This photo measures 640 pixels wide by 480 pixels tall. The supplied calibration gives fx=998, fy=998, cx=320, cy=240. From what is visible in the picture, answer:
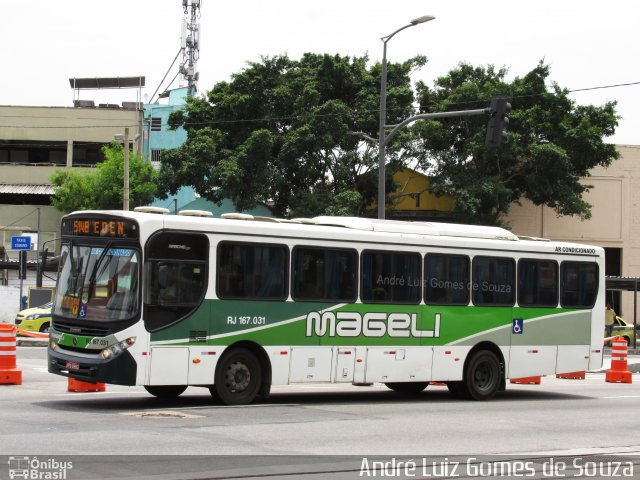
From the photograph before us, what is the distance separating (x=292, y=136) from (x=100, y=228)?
1144 inches

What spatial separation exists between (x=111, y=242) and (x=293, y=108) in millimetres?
30835

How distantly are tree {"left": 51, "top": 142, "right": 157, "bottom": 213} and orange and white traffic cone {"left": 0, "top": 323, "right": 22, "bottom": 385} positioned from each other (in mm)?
36743

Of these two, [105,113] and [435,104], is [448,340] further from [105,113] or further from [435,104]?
[105,113]

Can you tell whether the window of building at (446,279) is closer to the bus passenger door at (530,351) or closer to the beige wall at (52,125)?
the bus passenger door at (530,351)

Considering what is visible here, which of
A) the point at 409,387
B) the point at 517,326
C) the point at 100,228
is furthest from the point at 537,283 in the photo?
the point at 100,228

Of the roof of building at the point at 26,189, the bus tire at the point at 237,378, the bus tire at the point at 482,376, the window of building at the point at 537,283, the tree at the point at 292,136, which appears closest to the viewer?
the bus tire at the point at 237,378

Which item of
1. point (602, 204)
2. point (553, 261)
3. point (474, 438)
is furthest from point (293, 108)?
point (474, 438)

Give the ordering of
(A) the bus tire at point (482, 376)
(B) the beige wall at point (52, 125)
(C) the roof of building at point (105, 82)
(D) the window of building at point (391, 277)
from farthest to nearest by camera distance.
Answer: (C) the roof of building at point (105, 82) < (B) the beige wall at point (52, 125) < (A) the bus tire at point (482, 376) < (D) the window of building at point (391, 277)

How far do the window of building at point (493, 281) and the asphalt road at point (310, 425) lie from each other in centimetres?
201

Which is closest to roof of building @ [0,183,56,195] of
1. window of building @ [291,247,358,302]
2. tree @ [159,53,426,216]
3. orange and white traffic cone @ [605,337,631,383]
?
tree @ [159,53,426,216]

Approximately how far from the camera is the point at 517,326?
19938mm

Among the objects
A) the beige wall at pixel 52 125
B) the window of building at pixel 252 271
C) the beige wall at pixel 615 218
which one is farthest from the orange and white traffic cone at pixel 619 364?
the beige wall at pixel 52 125

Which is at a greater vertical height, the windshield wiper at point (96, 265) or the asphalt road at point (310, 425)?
the windshield wiper at point (96, 265)

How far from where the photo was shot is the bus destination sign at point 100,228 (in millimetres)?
15070
